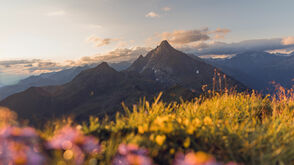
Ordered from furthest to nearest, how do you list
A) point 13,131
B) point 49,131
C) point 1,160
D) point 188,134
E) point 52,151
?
point 49,131 → point 188,134 → point 52,151 → point 13,131 → point 1,160

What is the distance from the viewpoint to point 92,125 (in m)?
3.69

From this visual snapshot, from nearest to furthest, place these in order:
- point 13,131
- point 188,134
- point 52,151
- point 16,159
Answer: point 16,159
point 13,131
point 52,151
point 188,134

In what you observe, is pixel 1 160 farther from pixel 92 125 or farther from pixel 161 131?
pixel 161 131

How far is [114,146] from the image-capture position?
3004 mm

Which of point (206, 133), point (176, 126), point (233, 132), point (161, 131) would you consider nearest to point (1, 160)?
point (161, 131)

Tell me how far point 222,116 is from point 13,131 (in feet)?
15.4

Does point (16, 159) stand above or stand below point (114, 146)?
above

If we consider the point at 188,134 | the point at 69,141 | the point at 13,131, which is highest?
the point at 13,131

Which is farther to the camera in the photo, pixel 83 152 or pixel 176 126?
pixel 176 126

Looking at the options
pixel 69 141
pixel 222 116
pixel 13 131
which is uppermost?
pixel 13 131

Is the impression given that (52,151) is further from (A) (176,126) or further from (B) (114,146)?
(A) (176,126)

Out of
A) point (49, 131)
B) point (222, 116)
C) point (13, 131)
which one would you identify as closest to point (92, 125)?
point (49, 131)

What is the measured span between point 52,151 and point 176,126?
2.10m

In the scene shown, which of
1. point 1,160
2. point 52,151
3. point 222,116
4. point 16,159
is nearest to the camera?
point 16,159
